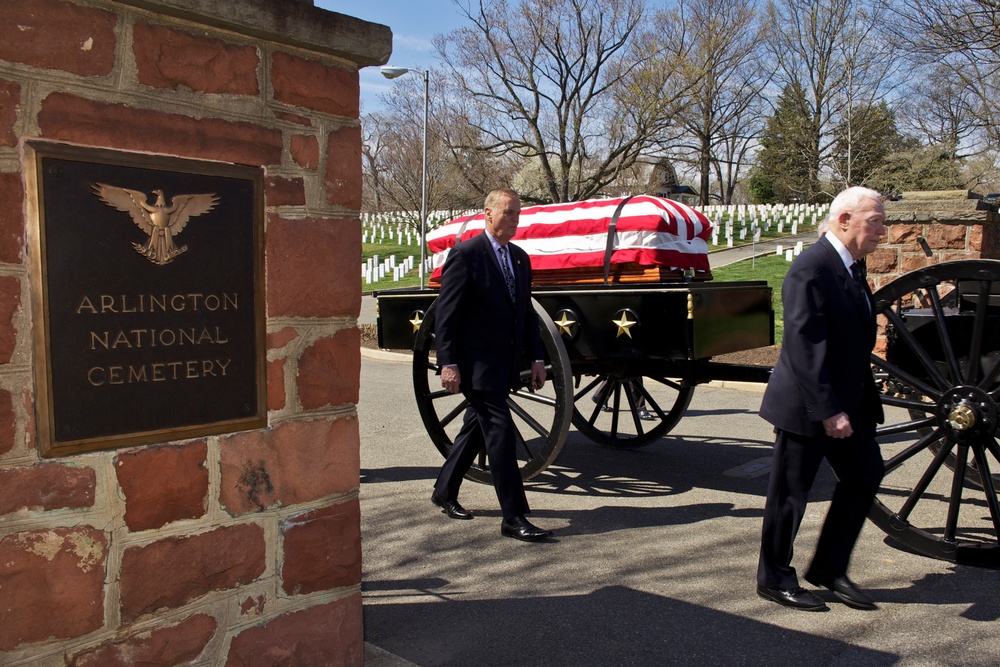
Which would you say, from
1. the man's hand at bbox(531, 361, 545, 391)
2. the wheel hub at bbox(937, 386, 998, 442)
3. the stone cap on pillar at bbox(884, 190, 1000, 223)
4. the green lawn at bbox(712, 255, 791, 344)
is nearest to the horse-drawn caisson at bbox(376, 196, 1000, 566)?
the wheel hub at bbox(937, 386, 998, 442)

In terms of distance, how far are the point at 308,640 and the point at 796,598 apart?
201 centimetres

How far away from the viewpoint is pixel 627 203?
555 cm

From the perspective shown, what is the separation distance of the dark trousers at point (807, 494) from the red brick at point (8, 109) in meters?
2.85

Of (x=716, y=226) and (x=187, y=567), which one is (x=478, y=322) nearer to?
(x=187, y=567)

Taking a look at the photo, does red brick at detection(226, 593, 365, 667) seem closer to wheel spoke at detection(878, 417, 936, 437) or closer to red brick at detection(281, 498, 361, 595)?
red brick at detection(281, 498, 361, 595)

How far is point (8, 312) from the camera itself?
1904 millimetres

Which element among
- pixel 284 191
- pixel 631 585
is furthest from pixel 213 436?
pixel 631 585

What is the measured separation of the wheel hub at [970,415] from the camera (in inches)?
152

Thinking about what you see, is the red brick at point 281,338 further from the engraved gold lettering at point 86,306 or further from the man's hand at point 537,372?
the man's hand at point 537,372

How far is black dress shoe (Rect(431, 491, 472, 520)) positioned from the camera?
15.5 feet

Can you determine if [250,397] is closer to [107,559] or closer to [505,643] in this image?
[107,559]

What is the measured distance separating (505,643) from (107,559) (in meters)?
1.59

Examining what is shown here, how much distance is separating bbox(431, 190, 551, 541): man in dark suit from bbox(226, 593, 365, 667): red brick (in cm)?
182

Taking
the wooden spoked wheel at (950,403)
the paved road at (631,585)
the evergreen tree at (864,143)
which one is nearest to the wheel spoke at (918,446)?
the wooden spoked wheel at (950,403)
